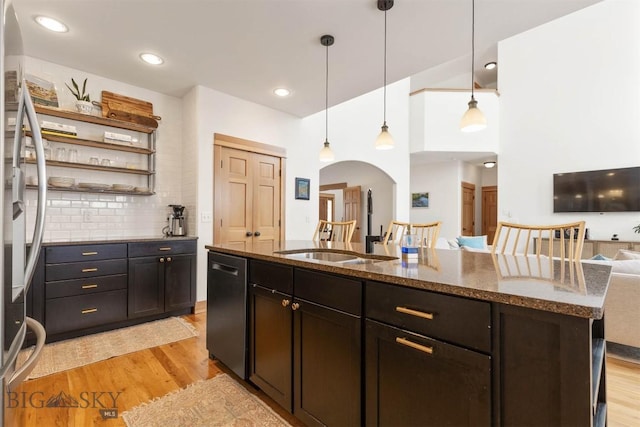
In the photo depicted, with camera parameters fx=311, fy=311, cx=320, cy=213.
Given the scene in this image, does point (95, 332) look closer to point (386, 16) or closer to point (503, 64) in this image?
point (386, 16)

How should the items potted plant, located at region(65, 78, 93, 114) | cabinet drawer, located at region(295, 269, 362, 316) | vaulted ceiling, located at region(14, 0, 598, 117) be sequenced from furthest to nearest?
1. potted plant, located at region(65, 78, 93, 114)
2. vaulted ceiling, located at region(14, 0, 598, 117)
3. cabinet drawer, located at region(295, 269, 362, 316)

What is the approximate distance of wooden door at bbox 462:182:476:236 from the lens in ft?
26.6

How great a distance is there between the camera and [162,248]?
127 inches

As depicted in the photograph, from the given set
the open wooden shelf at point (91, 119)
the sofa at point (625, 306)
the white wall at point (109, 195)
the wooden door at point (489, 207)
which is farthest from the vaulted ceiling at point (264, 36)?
the wooden door at point (489, 207)

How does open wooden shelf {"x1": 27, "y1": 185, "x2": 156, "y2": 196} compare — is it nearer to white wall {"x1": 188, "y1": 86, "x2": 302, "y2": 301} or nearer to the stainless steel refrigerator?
white wall {"x1": 188, "y1": 86, "x2": 302, "y2": 301}

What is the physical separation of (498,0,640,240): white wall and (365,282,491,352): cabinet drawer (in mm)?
6515

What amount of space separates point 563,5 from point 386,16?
1252 mm

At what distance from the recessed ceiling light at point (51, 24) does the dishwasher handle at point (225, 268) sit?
92.2 inches

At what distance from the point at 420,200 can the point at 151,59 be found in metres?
6.96

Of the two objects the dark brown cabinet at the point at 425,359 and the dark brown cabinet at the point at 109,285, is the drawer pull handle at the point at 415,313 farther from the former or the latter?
the dark brown cabinet at the point at 109,285

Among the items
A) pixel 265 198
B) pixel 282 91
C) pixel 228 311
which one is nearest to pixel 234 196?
pixel 265 198

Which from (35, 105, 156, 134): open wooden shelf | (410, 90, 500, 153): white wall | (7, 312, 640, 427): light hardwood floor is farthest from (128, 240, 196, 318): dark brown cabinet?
(410, 90, 500, 153): white wall

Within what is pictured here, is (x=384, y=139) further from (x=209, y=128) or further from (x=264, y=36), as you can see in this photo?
(x=209, y=128)

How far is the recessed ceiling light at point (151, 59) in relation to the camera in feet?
9.84
